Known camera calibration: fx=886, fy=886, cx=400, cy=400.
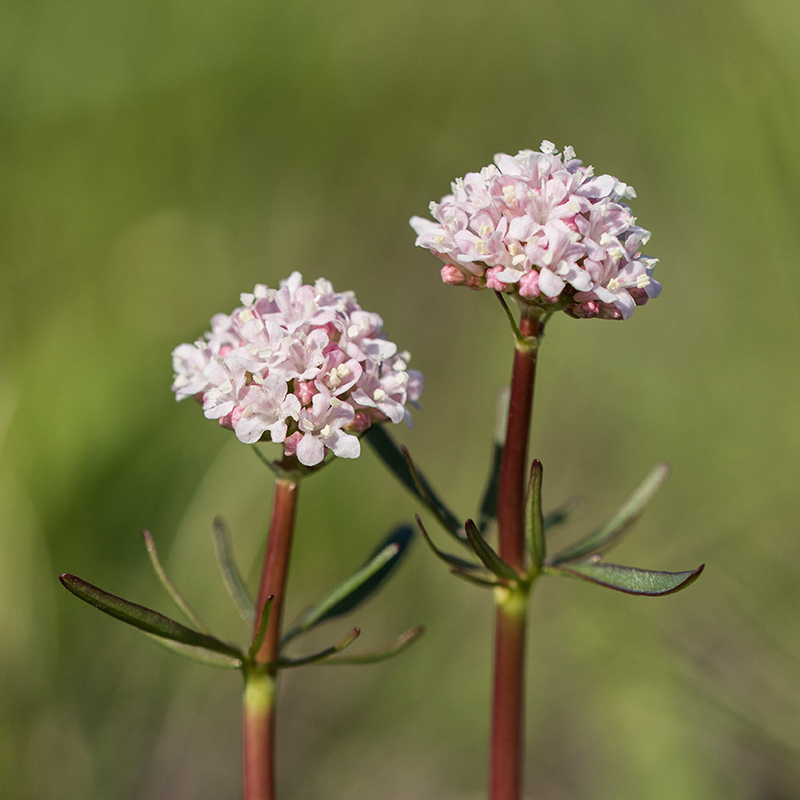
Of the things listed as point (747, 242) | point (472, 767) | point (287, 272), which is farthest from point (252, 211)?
point (472, 767)

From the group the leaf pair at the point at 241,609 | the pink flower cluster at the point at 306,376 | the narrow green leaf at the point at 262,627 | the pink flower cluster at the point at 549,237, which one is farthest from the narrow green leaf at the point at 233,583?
the pink flower cluster at the point at 549,237

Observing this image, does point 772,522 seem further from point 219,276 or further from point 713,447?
point 219,276

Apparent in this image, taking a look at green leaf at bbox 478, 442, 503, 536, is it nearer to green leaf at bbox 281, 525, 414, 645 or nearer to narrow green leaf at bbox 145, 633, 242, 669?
green leaf at bbox 281, 525, 414, 645

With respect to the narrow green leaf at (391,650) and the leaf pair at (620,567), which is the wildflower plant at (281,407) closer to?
the narrow green leaf at (391,650)

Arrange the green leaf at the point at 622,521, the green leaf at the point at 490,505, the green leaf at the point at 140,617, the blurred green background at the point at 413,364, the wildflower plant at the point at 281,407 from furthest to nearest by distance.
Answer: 1. the blurred green background at the point at 413,364
2. the green leaf at the point at 490,505
3. the green leaf at the point at 622,521
4. the wildflower plant at the point at 281,407
5. the green leaf at the point at 140,617

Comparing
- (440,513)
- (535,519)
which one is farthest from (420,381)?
(535,519)

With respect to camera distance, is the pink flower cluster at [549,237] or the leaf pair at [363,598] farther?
the leaf pair at [363,598]
